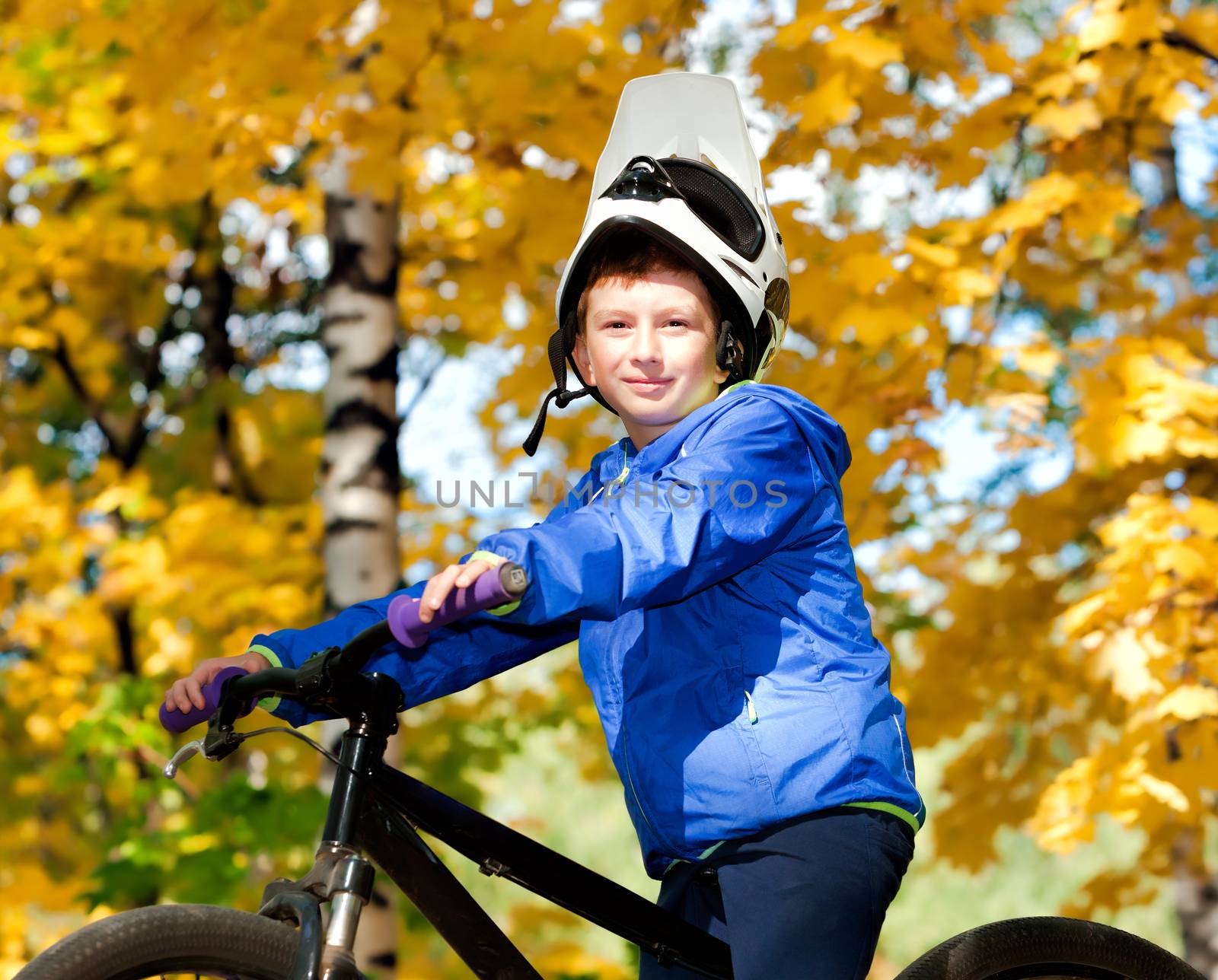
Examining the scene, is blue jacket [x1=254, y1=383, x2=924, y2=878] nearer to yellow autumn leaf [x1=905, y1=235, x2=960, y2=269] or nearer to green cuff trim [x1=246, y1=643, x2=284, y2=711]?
green cuff trim [x1=246, y1=643, x2=284, y2=711]

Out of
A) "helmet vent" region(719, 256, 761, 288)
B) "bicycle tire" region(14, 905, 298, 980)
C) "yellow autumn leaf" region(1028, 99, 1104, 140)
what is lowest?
"bicycle tire" region(14, 905, 298, 980)

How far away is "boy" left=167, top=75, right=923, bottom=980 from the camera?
1.80 meters

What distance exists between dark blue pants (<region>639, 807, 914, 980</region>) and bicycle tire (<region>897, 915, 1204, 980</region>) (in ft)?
0.78

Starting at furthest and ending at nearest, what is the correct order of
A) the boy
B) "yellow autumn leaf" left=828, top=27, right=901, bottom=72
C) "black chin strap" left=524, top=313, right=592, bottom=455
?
"yellow autumn leaf" left=828, top=27, right=901, bottom=72
"black chin strap" left=524, top=313, right=592, bottom=455
the boy

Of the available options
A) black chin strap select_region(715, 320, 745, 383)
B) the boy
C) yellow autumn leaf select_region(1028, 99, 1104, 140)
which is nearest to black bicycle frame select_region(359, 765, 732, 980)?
the boy

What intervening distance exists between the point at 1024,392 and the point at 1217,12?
1421 millimetres

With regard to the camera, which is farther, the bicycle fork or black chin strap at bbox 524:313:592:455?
black chin strap at bbox 524:313:592:455

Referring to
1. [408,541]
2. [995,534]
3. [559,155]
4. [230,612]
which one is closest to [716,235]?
[559,155]

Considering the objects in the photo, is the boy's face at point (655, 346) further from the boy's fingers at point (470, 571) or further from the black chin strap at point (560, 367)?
the boy's fingers at point (470, 571)

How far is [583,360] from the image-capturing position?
8.17ft

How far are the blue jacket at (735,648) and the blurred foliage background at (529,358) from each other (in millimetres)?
1774

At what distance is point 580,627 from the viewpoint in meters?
2.22

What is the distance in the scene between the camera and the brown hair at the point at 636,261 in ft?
7.28

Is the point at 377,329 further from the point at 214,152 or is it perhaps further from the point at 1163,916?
the point at 1163,916
